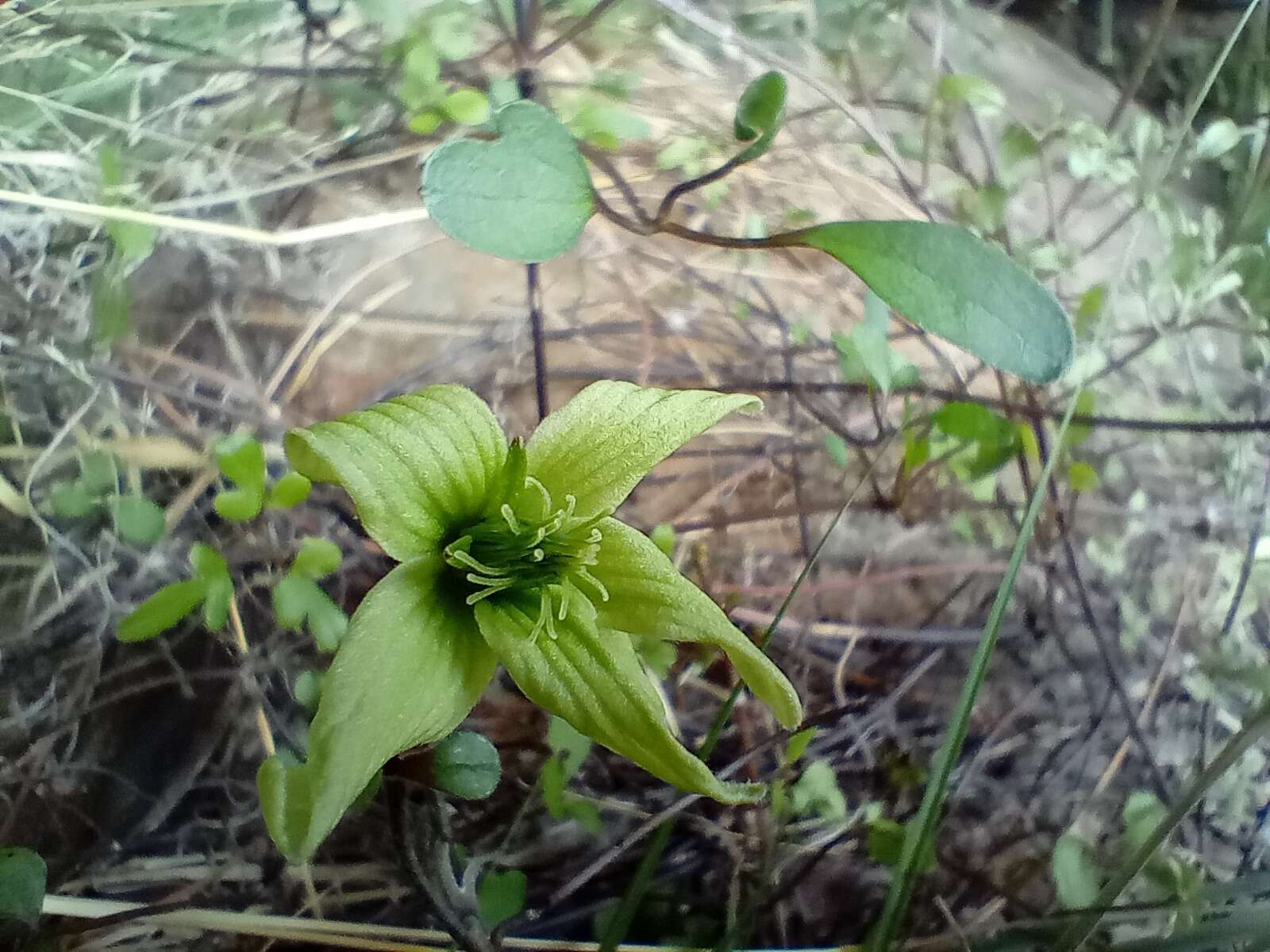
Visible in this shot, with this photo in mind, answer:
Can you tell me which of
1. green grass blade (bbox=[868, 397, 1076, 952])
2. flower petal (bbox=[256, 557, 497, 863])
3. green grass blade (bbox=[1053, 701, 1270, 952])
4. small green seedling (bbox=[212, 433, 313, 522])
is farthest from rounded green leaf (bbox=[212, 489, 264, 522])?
green grass blade (bbox=[1053, 701, 1270, 952])

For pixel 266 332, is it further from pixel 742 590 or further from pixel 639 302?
pixel 742 590

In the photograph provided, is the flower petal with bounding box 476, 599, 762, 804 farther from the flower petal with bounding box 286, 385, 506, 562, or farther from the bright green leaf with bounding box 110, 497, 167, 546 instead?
the bright green leaf with bounding box 110, 497, 167, 546

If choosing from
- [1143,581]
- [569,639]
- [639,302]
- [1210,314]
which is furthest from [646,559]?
[1210,314]

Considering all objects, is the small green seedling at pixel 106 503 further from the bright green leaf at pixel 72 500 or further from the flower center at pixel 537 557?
the flower center at pixel 537 557

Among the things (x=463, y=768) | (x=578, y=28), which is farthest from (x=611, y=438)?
(x=578, y=28)

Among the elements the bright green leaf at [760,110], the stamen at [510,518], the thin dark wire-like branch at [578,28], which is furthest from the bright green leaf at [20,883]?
the thin dark wire-like branch at [578,28]

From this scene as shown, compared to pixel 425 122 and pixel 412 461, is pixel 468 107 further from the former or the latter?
pixel 412 461

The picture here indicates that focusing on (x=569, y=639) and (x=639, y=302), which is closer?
(x=569, y=639)
